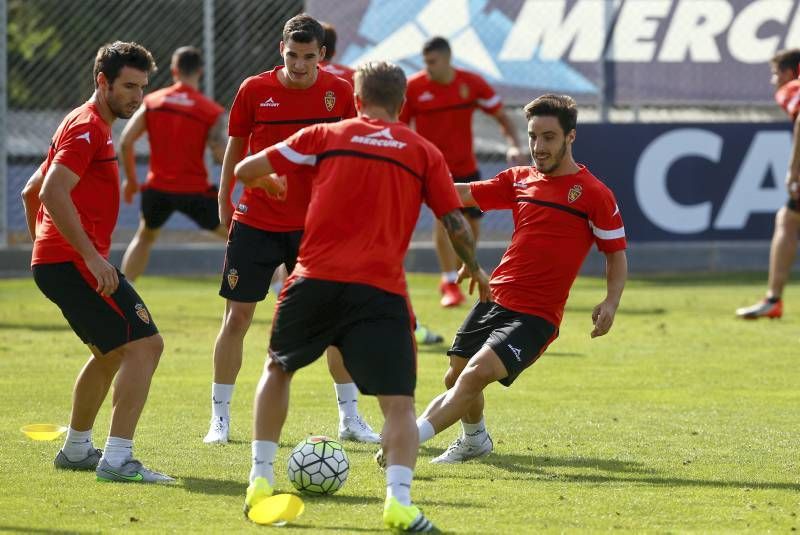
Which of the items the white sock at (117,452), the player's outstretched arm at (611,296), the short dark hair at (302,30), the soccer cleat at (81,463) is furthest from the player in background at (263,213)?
the player's outstretched arm at (611,296)

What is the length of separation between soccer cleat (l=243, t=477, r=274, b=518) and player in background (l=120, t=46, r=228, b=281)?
26.4 feet

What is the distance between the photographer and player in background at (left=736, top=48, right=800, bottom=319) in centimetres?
1311

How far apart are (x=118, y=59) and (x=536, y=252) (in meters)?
2.24

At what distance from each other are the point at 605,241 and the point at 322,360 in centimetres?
458

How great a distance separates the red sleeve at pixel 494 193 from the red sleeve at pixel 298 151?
1.65 metres

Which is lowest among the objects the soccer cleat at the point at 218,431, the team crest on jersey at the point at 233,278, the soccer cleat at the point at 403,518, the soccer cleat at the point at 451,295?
the soccer cleat at the point at 451,295

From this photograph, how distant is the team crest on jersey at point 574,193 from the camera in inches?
282

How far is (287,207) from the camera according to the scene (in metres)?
7.88

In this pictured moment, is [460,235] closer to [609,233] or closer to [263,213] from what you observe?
[609,233]

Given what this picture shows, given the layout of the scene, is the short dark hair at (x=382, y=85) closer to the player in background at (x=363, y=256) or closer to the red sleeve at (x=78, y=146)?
the player in background at (x=363, y=256)

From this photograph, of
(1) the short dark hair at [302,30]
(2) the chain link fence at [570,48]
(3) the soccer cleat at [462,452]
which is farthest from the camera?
(2) the chain link fence at [570,48]

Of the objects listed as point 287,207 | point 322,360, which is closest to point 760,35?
point 322,360

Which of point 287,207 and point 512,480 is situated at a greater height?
point 287,207

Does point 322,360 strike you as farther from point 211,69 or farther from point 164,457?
point 211,69
